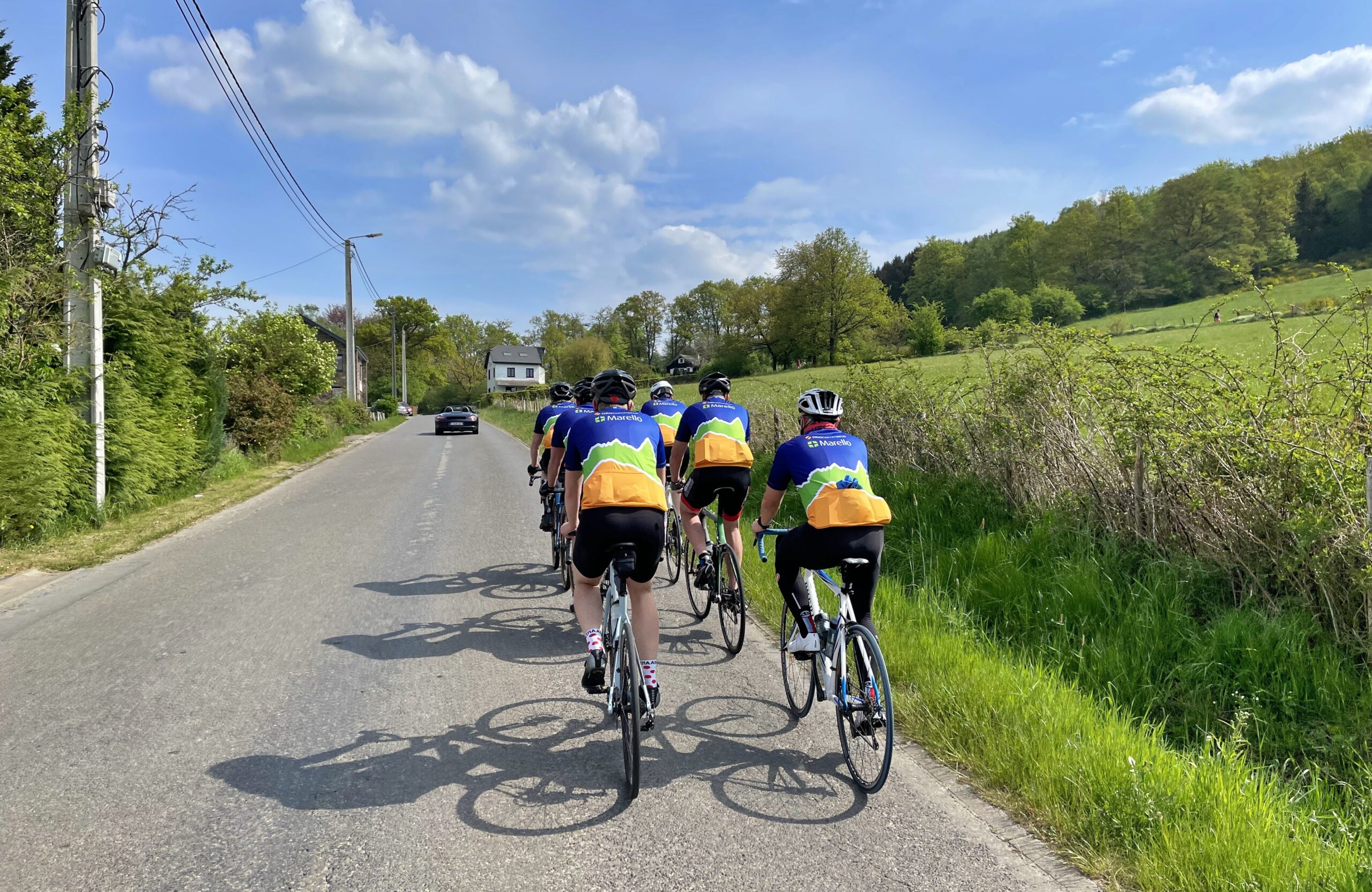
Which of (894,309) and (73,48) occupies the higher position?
(894,309)

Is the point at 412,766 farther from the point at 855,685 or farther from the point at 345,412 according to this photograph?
the point at 345,412

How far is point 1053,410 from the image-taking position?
21.3 ft

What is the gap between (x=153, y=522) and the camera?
9891 mm

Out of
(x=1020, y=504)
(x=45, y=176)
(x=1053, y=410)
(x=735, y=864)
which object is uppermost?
(x=45, y=176)

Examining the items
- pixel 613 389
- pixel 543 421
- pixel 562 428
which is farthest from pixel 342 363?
pixel 613 389

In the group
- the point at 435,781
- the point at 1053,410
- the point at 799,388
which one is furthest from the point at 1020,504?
the point at 799,388

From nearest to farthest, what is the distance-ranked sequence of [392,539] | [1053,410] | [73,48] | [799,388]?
[1053,410] < [392,539] < [73,48] < [799,388]

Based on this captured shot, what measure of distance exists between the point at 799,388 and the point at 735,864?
12.7m

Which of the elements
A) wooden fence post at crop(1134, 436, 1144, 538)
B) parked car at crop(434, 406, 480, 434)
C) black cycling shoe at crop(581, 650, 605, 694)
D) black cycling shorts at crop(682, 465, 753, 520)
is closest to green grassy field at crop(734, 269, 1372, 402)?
wooden fence post at crop(1134, 436, 1144, 538)

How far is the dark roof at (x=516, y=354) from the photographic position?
338 ft

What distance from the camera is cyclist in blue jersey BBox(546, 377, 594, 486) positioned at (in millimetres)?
6688

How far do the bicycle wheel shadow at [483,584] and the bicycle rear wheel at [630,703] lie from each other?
3366 mm

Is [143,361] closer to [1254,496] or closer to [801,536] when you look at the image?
[801,536]

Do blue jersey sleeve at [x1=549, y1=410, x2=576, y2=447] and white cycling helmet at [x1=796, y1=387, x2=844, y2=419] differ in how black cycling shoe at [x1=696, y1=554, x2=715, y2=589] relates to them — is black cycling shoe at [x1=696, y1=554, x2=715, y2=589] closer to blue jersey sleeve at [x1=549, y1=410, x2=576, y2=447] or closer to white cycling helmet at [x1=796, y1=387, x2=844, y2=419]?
blue jersey sleeve at [x1=549, y1=410, x2=576, y2=447]
